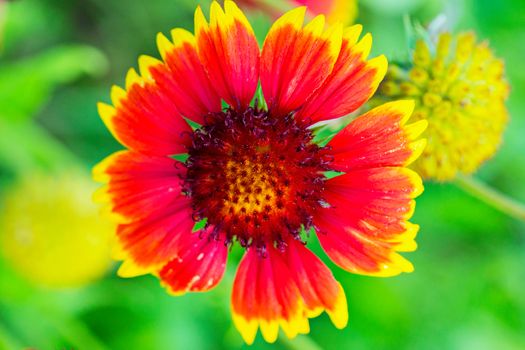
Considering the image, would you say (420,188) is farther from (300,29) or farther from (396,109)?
(300,29)

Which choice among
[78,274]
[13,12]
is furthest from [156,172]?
[13,12]

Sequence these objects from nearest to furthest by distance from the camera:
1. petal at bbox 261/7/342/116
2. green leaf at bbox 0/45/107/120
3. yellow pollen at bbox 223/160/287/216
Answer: petal at bbox 261/7/342/116, yellow pollen at bbox 223/160/287/216, green leaf at bbox 0/45/107/120

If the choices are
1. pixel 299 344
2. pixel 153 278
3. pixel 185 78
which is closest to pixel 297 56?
pixel 185 78

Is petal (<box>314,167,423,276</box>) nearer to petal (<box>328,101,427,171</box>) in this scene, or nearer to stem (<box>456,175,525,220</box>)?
petal (<box>328,101,427,171</box>)

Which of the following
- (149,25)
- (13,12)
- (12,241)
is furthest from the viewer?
(149,25)

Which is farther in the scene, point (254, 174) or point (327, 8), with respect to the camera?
point (327, 8)

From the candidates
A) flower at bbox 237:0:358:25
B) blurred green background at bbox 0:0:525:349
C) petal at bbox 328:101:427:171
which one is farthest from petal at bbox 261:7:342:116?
blurred green background at bbox 0:0:525:349

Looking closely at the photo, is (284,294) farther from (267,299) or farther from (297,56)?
(297,56)
